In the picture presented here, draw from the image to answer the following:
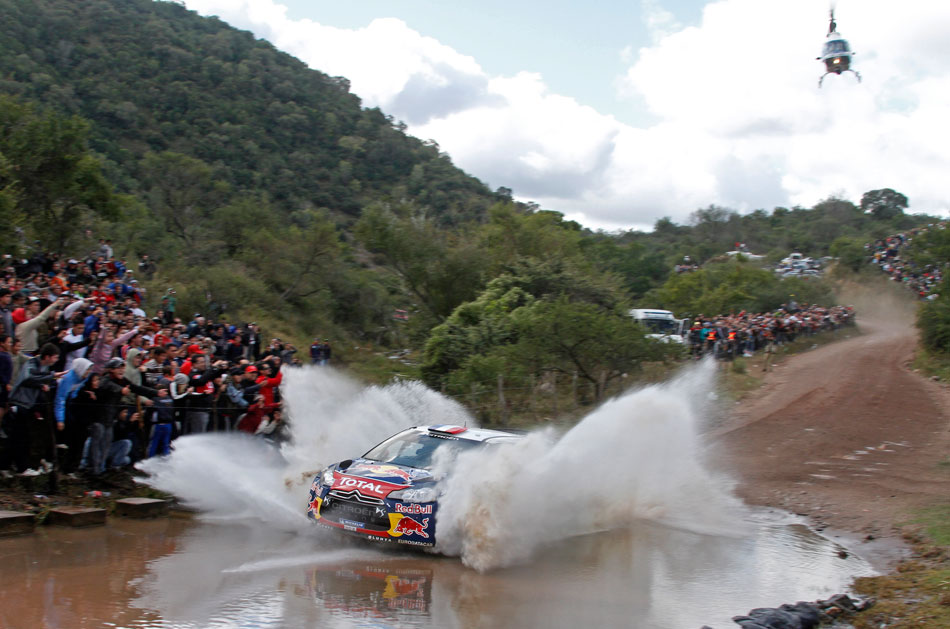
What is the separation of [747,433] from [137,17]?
92203mm

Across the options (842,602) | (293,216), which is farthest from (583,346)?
(293,216)

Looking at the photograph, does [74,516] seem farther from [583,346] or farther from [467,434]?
[583,346]

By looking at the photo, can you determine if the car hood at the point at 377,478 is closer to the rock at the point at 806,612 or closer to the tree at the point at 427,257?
the rock at the point at 806,612

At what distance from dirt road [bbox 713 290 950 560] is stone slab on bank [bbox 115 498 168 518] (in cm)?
1034

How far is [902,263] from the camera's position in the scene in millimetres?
74250

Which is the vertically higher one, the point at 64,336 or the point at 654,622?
the point at 64,336

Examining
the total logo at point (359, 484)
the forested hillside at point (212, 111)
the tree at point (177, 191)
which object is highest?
the forested hillside at point (212, 111)

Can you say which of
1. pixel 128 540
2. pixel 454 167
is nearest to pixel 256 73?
pixel 454 167

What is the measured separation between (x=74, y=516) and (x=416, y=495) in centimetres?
409

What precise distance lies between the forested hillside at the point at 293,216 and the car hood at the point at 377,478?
14.1m

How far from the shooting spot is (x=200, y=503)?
1180cm

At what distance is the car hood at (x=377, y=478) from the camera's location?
998 centimetres

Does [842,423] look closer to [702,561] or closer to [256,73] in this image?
[702,561]

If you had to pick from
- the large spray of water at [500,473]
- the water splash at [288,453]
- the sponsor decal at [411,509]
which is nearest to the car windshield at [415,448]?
the large spray of water at [500,473]
